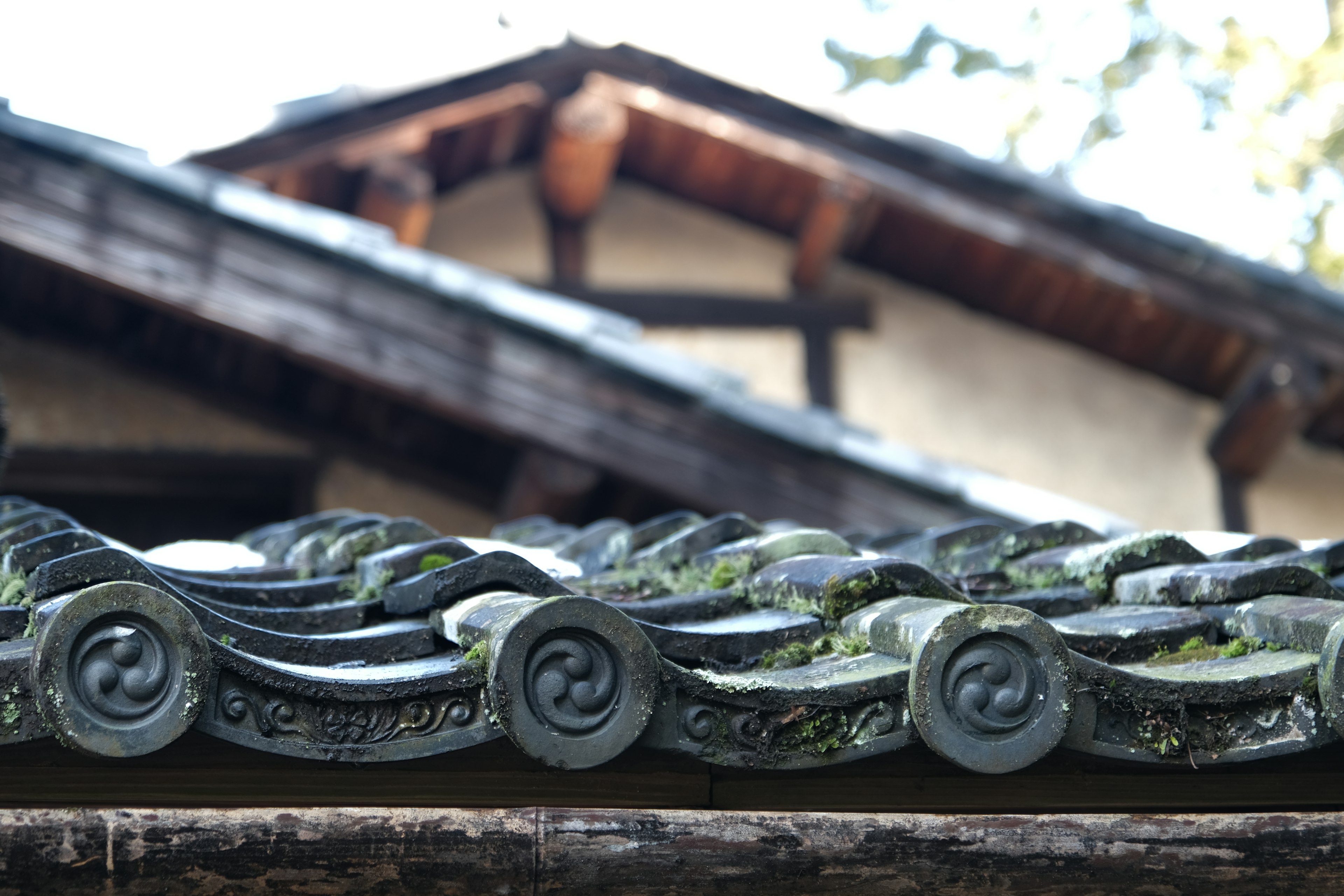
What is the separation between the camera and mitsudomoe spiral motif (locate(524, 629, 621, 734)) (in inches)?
55.2

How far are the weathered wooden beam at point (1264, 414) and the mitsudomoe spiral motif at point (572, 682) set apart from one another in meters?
5.00

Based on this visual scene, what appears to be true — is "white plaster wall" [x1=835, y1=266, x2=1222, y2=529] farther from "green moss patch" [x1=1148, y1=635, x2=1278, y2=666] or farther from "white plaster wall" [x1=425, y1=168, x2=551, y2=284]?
"green moss patch" [x1=1148, y1=635, x2=1278, y2=666]

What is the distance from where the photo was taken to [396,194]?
17.6 feet

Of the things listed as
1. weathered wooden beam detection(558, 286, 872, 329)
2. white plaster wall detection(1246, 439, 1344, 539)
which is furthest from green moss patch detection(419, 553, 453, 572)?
white plaster wall detection(1246, 439, 1344, 539)

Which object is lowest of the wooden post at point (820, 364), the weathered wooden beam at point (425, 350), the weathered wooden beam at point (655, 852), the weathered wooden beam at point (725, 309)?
the weathered wooden beam at point (655, 852)

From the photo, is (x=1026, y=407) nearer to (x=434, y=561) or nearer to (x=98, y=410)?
(x=98, y=410)

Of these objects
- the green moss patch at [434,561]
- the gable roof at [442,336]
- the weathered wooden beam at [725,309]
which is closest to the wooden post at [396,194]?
the weathered wooden beam at [725,309]

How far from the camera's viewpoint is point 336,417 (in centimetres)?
521

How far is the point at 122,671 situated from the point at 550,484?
10.1 feet

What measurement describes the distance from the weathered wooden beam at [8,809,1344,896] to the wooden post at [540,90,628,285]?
433cm

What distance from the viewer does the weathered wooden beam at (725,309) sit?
19.4ft

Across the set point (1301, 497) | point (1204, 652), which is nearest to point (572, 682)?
point (1204, 652)

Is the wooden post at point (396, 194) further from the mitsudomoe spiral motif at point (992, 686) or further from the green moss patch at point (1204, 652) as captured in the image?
the mitsudomoe spiral motif at point (992, 686)

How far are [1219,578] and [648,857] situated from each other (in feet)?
3.48
